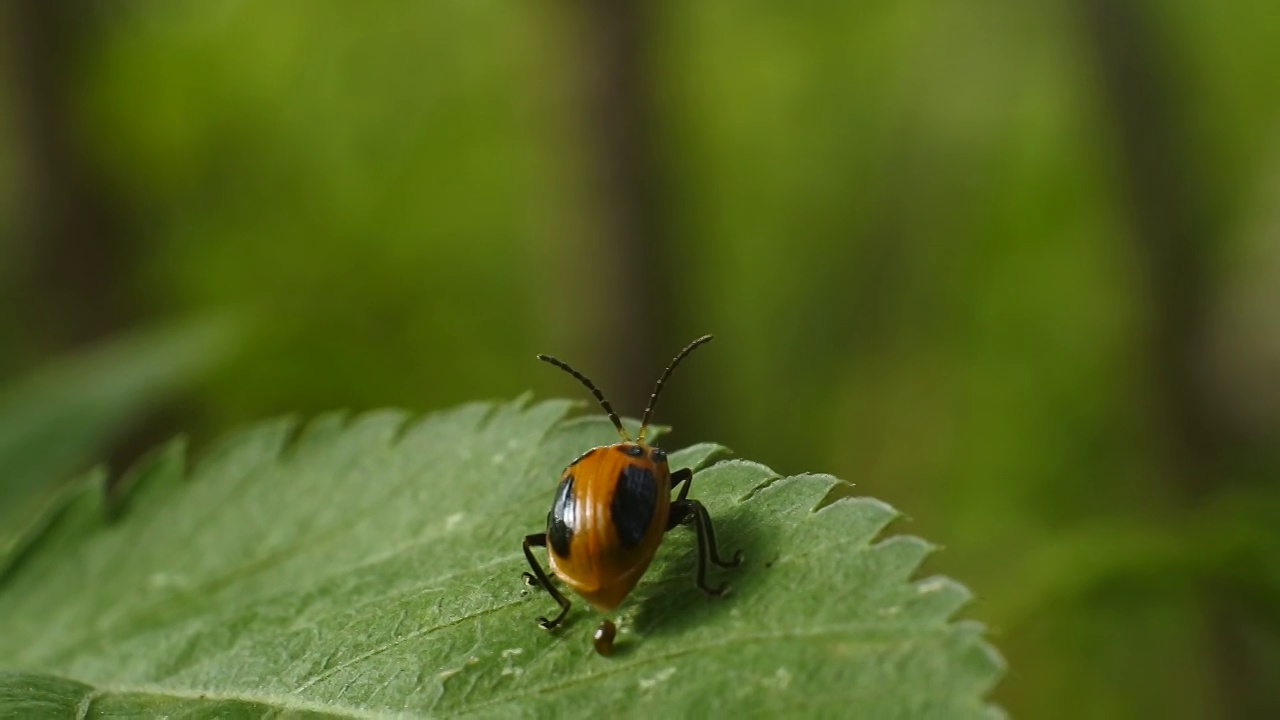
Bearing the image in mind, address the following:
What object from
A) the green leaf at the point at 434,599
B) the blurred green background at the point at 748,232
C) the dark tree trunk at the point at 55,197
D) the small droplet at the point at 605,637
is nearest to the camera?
the green leaf at the point at 434,599

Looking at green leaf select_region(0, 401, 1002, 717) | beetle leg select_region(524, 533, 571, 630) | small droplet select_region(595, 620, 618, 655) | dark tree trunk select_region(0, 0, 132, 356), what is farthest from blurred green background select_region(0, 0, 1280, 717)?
Result: small droplet select_region(595, 620, 618, 655)

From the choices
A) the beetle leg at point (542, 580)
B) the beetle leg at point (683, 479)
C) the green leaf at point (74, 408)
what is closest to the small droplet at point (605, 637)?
the beetle leg at point (542, 580)

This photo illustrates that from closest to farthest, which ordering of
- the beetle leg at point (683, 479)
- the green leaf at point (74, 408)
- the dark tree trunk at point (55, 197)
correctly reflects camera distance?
1. the beetle leg at point (683, 479)
2. the green leaf at point (74, 408)
3. the dark tree trunk at point (55, 197)

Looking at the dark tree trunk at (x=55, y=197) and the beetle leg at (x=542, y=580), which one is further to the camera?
the dark tree trunk at (x=55, y=197)

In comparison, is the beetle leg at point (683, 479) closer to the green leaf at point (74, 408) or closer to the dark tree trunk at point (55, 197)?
the green leaf at point (74, 408)

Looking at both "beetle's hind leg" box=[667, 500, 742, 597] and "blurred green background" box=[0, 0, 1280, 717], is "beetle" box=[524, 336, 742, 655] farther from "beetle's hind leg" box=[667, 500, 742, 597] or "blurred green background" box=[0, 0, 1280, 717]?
"blurred green background" box=[0, 0, 1280, 717]

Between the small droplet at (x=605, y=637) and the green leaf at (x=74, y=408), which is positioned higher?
the small droplet at (x=605, y=637)

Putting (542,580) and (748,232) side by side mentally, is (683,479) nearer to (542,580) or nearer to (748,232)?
(542,580)
